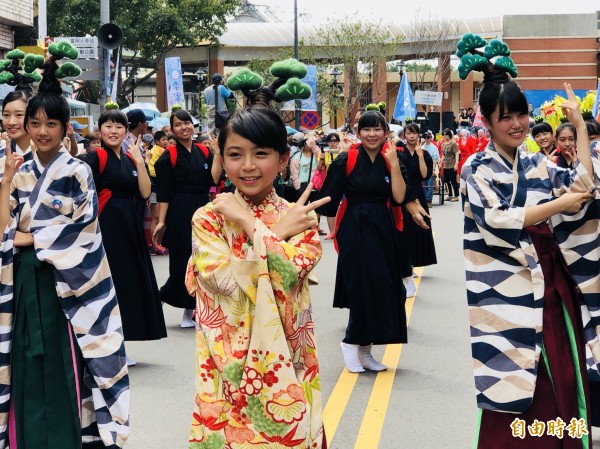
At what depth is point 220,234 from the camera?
11.8 feet

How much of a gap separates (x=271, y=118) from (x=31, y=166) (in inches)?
64.5

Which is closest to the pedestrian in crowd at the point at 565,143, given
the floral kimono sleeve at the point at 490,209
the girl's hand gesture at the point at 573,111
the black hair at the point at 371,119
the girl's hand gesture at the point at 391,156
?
the girl's hand gesture at the point at 391,156

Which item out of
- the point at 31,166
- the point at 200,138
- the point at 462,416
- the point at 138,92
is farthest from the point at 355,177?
the point at 138,92

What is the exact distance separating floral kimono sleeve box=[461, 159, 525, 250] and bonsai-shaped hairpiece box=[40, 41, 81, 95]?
217cm

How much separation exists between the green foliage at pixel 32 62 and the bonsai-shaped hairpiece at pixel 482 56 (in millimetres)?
2504

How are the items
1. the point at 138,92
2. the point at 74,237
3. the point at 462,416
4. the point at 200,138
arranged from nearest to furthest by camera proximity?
1. the point at 74,237
2. the point at 462,416
3. the point at 200,138
4. the point at 138,92

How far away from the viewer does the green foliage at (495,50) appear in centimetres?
474

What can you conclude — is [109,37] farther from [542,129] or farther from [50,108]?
[50,108]

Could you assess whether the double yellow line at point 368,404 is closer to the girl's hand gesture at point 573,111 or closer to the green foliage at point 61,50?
the girl's hand gesture at point 573,111

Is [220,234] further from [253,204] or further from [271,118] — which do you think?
[271,118]

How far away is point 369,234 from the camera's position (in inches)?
283

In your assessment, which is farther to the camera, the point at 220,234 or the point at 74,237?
the point at 74,237

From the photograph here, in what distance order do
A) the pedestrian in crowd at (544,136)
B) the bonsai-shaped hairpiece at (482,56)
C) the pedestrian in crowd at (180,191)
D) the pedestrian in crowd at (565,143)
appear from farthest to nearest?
the pedestrian in crowd at (544,136) < the pedestrian in crowd at (180,191) < the pedestrian in crowd at (565,143) < the bonsai-shaped hairpiece at (482,56)

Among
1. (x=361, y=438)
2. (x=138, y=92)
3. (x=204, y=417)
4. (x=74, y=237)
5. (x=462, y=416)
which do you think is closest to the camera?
(x=204, y=417)
